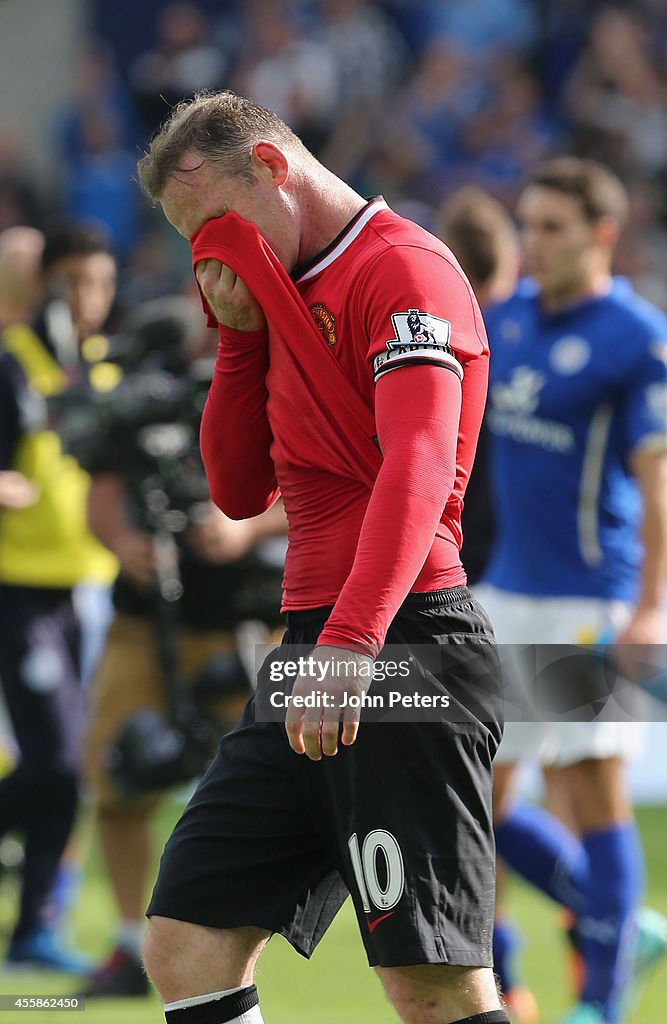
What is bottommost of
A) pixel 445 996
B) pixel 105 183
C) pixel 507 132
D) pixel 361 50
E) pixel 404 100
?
pixel 445 996

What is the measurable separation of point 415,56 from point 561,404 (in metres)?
8.58

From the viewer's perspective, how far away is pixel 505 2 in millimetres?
12336

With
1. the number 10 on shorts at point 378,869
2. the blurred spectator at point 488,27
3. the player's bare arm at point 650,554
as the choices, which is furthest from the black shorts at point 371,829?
the blurred spectator at point 488,27

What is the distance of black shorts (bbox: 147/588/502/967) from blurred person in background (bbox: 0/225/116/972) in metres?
2.67

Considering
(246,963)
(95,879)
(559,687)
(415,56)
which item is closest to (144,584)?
(559,687)

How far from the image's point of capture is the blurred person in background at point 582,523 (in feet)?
14.7

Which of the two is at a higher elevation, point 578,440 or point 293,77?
point 293,77

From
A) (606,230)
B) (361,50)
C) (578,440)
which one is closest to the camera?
(578,440)

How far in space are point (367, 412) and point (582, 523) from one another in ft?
7.18

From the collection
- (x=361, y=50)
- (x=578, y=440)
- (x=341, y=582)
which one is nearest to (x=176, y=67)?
(x=361, y=50)

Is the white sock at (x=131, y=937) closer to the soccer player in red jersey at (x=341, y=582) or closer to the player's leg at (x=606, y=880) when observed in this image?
the player's leg at (x=606, y=880)

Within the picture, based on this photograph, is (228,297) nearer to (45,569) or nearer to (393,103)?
(45,569)

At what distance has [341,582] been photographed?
269 centimetres

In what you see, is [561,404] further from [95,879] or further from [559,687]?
[95,879]
